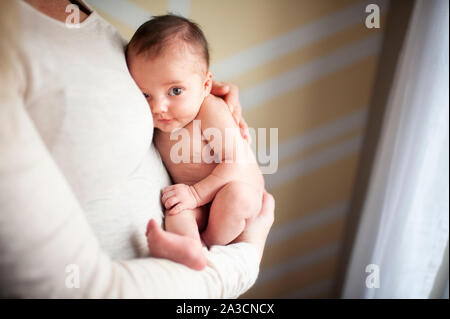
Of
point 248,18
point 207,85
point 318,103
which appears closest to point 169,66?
point 207,85

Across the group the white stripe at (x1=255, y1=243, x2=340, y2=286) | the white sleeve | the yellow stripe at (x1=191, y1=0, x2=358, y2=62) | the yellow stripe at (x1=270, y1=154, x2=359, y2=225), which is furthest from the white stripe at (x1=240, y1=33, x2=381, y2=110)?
the white sleeve

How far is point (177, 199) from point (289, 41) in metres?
0.88

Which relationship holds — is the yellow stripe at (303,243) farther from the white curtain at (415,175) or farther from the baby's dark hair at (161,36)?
the baby's dark hair at (161,36)

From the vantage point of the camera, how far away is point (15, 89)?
517 millimetres

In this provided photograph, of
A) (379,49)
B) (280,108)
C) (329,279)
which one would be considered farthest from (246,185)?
(329,279)

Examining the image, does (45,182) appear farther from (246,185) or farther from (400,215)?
(400,215)

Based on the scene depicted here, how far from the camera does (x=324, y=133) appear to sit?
1.49 meters

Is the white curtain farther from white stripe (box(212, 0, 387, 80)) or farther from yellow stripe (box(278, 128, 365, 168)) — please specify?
white stripe (box(212, 0, 387, 80))

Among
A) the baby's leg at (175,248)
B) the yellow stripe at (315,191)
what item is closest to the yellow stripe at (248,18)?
the yellow stripe at (315,191)

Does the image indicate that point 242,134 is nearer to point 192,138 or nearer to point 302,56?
point 192,138

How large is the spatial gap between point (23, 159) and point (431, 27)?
1.24 metres

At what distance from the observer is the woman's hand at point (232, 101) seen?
39.8 inches

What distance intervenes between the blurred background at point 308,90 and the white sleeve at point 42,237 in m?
0.83

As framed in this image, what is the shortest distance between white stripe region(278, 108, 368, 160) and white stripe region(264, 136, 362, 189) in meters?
0.05
